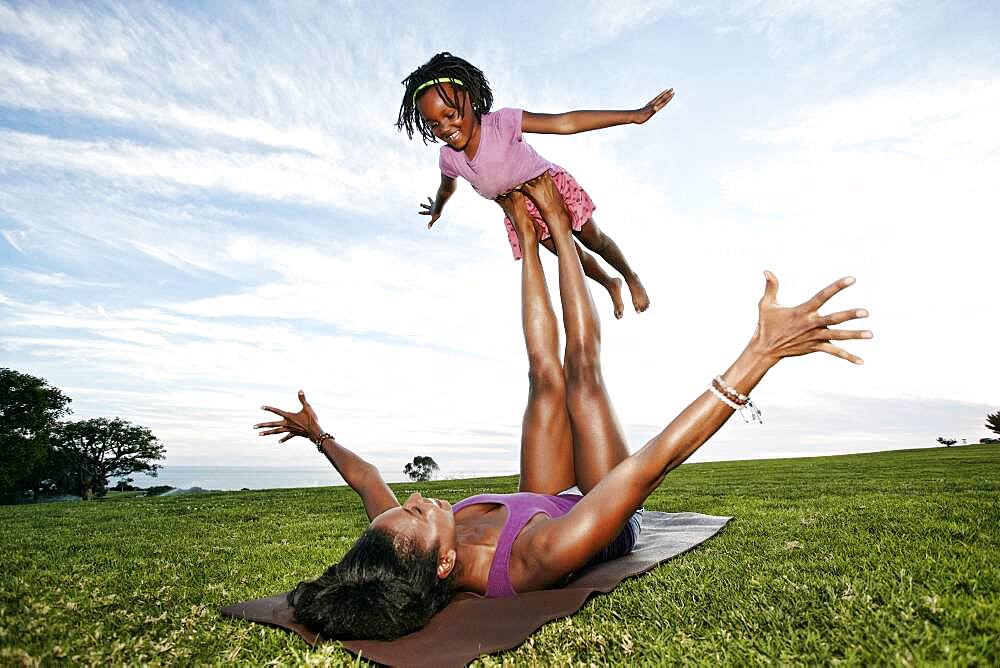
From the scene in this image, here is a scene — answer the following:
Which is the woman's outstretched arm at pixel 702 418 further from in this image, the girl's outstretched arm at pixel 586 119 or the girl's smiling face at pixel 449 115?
the girl's smiling face at pixel 449 115

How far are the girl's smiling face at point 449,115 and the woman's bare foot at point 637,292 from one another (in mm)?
1975

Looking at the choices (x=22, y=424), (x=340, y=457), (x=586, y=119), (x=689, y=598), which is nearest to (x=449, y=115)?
(x=586, y=119)

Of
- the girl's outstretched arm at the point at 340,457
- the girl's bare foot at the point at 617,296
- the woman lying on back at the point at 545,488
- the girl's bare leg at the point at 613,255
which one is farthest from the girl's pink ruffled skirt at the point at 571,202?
the girl's outstretched arm at the point at 340,457

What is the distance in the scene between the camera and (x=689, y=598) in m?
3.01

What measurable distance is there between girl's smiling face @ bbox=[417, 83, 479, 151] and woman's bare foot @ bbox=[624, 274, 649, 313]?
6.48ft

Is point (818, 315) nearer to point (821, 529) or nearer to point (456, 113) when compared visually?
point (821, 529)

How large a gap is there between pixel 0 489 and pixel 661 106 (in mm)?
45130

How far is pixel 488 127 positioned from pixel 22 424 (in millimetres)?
43701

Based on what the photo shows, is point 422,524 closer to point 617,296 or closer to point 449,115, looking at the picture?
point 449,115

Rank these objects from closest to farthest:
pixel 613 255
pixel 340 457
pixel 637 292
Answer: pixel 340 457 < pixel 613 255 < pixel 637 292

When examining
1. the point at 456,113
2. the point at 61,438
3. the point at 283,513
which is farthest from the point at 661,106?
the point at 61,438

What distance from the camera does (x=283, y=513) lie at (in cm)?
861

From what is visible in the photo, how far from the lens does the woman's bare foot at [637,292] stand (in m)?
5.72

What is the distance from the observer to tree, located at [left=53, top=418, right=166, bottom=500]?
45062mm
